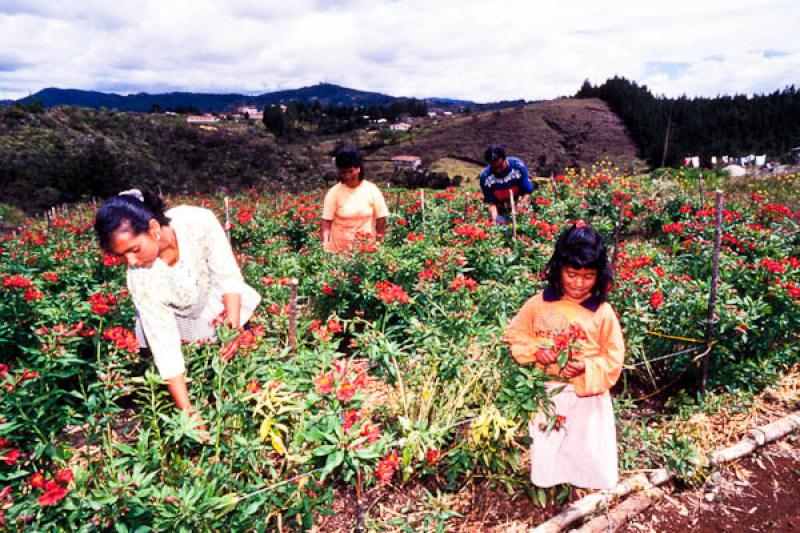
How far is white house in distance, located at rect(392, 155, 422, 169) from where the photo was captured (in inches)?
1737

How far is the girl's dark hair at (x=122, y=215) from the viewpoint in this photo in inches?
76.5

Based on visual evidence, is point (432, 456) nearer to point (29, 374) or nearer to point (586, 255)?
point (586, 255)

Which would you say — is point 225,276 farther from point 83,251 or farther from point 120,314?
point 83,251

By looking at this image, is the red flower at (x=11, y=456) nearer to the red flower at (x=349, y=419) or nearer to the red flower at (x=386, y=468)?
the red flower at (x=349, y=419)

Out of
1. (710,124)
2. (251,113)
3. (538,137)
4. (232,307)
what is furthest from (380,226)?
(251,113)

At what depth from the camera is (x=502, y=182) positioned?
6.09m

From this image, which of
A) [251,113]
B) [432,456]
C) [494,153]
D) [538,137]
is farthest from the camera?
[251,113]

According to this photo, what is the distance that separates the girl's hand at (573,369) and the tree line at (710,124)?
38.0m

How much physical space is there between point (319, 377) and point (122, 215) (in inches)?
42.9

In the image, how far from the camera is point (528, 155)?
141ft

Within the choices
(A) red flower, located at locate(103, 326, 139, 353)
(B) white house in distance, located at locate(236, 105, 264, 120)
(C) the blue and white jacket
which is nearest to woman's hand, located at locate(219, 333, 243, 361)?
(A) red flower, located at locate(103, 326, 139, 353)

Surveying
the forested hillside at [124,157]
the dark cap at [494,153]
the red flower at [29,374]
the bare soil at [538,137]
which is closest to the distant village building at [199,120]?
the forested hillside at [124,157]

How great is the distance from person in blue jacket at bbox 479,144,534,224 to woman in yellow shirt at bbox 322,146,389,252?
5.72 ft

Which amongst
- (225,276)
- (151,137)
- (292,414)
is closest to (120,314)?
(225,276)
